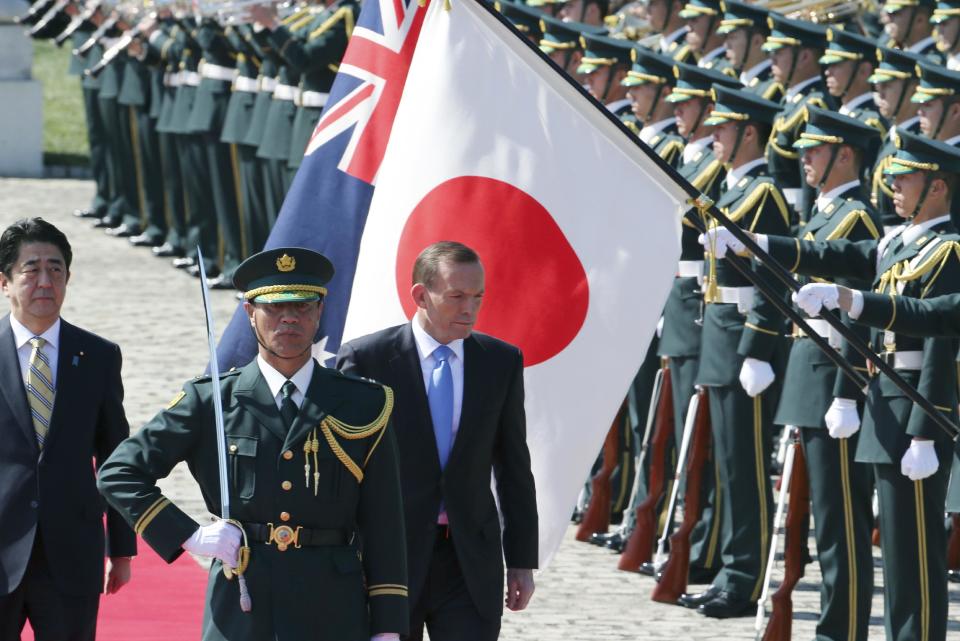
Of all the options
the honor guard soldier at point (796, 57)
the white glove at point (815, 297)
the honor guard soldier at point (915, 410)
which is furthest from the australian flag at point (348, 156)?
the honor guard soldier at point (796, 57)

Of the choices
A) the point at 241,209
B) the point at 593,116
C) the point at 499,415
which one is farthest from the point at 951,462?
the point at 241,209

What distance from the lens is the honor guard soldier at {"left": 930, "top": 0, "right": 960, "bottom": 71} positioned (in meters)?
9.97

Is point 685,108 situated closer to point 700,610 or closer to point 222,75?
point 700,610

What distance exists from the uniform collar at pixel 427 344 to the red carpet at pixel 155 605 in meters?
2.22

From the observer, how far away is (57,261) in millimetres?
5473

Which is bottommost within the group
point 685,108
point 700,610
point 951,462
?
point 700,610

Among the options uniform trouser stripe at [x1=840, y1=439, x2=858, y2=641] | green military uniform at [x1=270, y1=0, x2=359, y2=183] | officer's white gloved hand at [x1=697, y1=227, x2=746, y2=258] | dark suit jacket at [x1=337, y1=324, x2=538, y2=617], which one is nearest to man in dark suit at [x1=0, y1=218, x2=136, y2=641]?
dark suit jacket at [x1=337, y1=324, x2=538, y2=617]

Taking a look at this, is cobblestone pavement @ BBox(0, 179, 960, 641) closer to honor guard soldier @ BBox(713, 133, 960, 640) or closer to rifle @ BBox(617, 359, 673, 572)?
rifle @ BBox(617, 359, 673, 572)

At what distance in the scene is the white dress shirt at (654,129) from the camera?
927cm

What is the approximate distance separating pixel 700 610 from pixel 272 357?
12.4 ft

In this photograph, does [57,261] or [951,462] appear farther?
[951,462]

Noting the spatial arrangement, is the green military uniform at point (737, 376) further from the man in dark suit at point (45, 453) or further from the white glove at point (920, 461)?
the man in dark suit at point (45, 453)

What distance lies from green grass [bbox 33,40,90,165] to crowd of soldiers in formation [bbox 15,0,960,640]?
465 inches

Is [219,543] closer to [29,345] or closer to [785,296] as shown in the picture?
[29,345]
